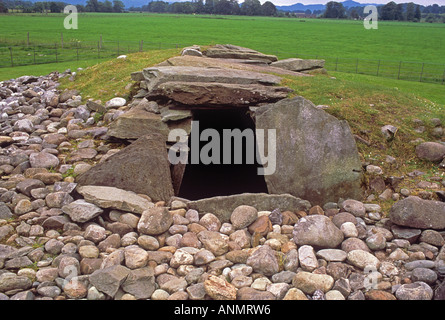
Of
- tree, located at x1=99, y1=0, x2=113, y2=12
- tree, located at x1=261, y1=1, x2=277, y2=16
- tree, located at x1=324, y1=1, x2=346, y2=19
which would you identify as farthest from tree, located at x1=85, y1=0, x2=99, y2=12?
tree, located at x1=324, y1=1, x2=346, y2=19

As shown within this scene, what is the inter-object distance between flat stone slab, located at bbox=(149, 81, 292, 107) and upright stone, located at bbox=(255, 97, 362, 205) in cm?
101

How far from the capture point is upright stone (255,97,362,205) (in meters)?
8.46

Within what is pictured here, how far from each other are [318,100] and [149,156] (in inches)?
197

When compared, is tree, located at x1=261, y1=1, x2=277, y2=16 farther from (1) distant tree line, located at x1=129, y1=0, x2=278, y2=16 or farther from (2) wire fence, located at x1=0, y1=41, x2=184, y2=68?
(2) wire fence, located at x1=0, y1=41, x2=184, y2=68

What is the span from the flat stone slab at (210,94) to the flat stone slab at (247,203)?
2610mm

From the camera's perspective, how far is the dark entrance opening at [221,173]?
10.5m

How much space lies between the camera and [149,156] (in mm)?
8391

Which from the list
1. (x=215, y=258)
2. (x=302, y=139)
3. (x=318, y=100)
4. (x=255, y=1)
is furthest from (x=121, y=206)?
(x=255, y=1)

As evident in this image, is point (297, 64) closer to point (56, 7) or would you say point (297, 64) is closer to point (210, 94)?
point (210, 94)

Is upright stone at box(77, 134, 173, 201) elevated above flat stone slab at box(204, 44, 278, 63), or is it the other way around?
flat stone slab at box(204, 44, 278, 63)

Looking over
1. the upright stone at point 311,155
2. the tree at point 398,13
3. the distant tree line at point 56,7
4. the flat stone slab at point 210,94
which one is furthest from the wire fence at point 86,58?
the tree at point 398,13

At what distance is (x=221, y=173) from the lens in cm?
1171

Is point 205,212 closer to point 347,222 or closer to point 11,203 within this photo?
point 347,222

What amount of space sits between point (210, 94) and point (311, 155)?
2.71 metres
